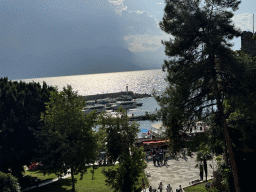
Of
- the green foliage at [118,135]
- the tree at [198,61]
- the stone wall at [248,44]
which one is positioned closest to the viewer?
the tree at [198,61]

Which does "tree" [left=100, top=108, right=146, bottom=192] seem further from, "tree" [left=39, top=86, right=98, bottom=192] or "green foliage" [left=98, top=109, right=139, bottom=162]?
"tree" [left=39, top=86, right=98, bottom=192]

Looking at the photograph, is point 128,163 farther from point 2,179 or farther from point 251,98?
point 2,179

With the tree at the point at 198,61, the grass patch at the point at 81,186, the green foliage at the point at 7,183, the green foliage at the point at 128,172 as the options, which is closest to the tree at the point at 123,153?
the green foliage at the point at 128,172

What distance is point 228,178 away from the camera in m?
16.5

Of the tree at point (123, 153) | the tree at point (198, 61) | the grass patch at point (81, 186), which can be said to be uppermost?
the tree at point (198, 61)

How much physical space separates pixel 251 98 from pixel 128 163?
874 centimetres

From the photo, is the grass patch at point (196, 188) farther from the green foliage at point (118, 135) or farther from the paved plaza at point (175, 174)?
the green foliage at point (118, 135)

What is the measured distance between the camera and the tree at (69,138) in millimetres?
19641

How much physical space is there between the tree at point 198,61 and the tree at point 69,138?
25.7 feet

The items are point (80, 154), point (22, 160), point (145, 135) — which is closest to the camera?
point (80, 154)

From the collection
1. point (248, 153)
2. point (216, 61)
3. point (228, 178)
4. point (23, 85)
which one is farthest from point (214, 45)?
point (23, 85)

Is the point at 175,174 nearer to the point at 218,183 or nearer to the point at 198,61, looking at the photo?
the point at 218,183

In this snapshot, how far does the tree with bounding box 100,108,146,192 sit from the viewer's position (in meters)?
15.5

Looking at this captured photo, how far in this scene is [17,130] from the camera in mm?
23641
